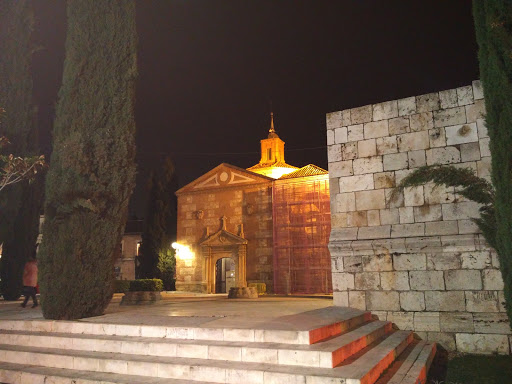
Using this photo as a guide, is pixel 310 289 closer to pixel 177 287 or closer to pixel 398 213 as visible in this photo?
pixel 177 287

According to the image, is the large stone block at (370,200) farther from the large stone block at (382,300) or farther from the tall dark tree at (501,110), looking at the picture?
the tall dark tree at (501,110)

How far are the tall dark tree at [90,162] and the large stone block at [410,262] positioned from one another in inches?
179

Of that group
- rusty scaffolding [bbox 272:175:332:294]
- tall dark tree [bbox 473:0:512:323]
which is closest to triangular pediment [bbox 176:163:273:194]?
rusty scaffolding [bbox 272:175:332:294]

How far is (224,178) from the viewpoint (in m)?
19.6

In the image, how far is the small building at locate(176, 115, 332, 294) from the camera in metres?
17.0

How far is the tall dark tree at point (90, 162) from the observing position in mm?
6211

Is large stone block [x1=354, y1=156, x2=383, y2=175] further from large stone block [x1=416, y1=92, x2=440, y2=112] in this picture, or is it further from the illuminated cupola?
the illuminated cupola

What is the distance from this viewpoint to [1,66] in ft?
34.2

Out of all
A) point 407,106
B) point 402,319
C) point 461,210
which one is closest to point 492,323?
point 402,319

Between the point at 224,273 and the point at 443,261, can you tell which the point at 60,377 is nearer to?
the point at 443,261

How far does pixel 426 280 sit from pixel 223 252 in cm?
1320

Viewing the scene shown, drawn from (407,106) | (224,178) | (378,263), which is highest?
(224,178)

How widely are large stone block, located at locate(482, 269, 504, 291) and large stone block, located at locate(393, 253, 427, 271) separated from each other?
2.73 ft

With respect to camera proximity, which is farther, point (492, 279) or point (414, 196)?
point (414, 196)
